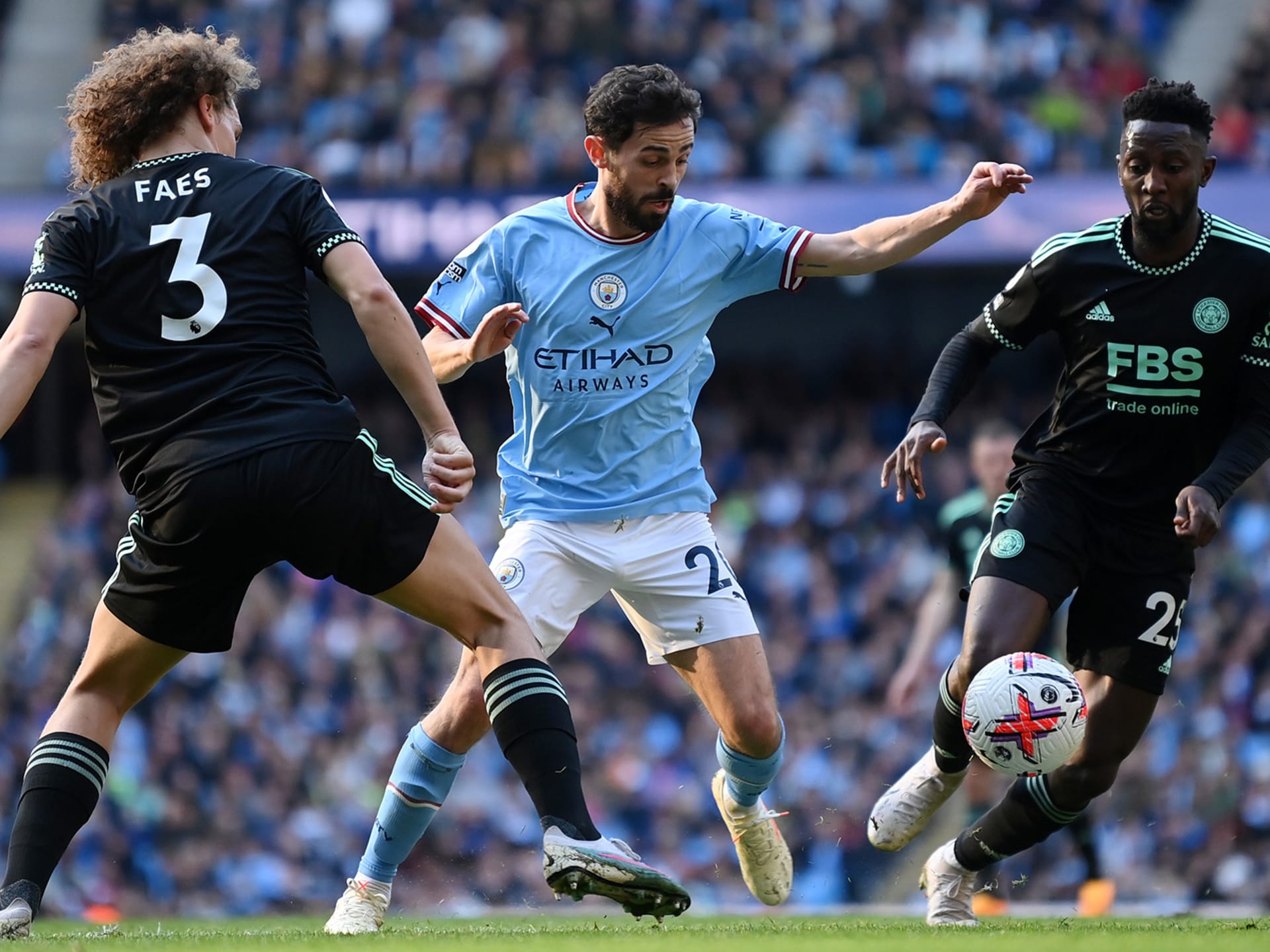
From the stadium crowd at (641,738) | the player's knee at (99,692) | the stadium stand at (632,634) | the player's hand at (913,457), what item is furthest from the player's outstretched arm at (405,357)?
the stadium crowd at (641,738)

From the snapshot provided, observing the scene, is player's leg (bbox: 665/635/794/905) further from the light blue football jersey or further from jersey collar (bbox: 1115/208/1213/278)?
jersey collar (bbox: 1115/208/1213/278)

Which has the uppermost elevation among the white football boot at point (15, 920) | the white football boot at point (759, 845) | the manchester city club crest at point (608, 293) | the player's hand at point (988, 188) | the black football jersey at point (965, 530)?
the player's hand at point (988, 188)

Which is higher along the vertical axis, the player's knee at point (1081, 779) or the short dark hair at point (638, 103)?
the short dark hair at point (638, 103)

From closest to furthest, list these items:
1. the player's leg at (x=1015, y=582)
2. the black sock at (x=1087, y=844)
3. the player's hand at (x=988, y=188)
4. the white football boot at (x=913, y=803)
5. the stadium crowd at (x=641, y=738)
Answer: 1. the player's hand at (x=988, y=188)
2. the player's leg at (x=1015, y=582)
3. the white football boot at (x=913, y=803)
4. the black sock at (x=1087, y=844)
5. the stadium crowd at (x=641, y=738)

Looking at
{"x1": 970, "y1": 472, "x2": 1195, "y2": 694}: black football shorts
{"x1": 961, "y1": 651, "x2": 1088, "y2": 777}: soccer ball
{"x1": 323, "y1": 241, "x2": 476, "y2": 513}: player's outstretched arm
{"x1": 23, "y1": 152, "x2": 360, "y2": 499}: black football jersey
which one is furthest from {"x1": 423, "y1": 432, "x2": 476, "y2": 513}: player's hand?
{"x1": 970, "y1": 472, "x2": 1195, "y2": 694}: black football shorts

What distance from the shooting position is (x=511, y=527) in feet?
20.6

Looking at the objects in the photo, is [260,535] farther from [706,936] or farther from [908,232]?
[908,232]

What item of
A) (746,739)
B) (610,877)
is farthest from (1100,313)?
(610,877)

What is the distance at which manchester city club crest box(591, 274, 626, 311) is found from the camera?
613 centimetres

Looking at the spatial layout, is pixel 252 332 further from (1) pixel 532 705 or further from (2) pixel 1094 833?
(2) pixel 1094 833

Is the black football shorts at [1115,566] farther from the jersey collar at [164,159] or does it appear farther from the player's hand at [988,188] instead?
the jersey collar at [164,159]

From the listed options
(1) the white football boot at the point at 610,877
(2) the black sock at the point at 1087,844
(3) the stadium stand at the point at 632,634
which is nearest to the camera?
(1) the white football boot at the point at 610,877

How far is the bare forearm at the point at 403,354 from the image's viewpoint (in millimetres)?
4754

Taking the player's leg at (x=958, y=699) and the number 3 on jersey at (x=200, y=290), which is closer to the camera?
the number 3 on jersey at (x=200, y=290)
